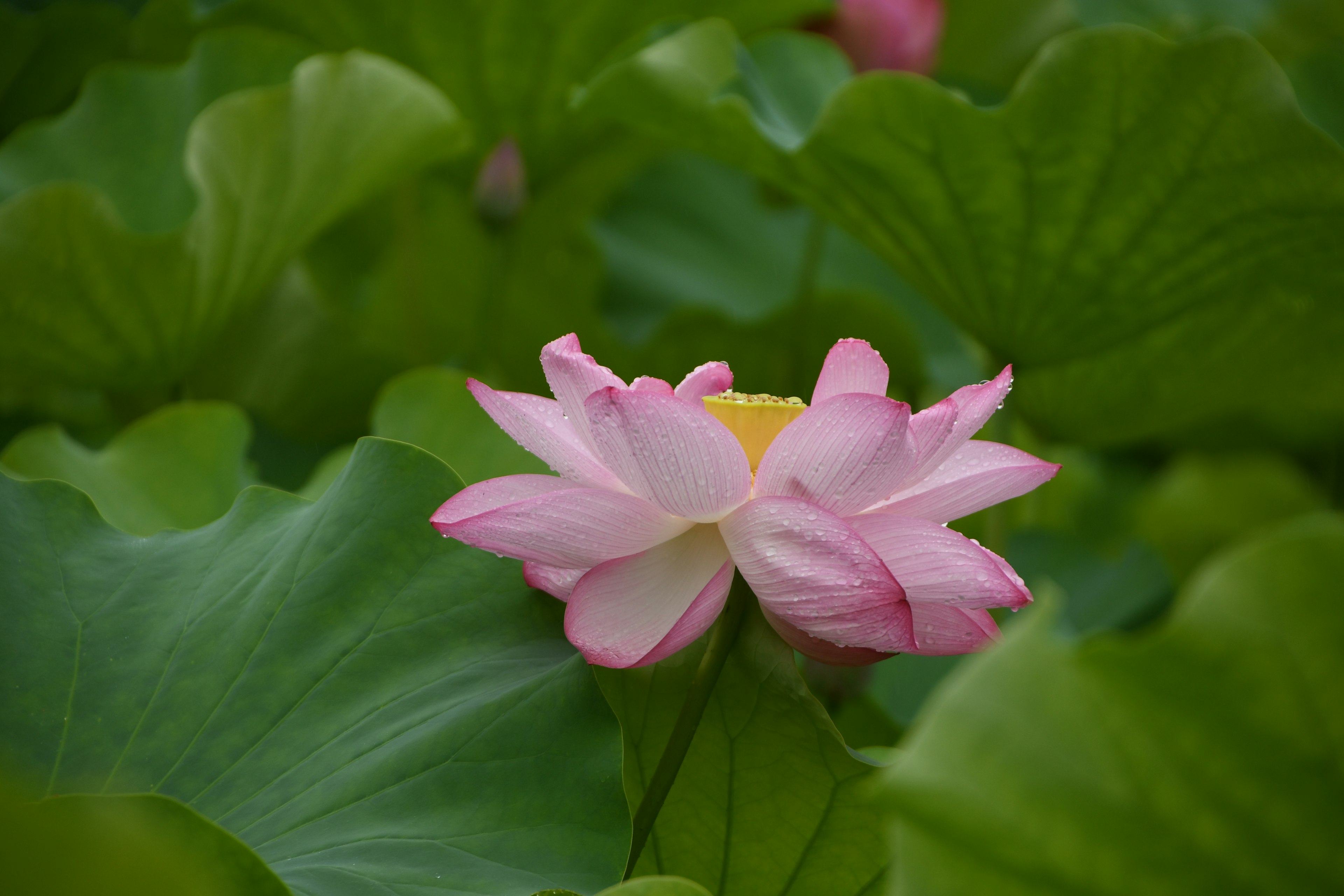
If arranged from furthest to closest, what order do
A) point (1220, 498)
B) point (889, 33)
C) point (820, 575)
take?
point (1220, 498), point (889, 33), point (820, 575)

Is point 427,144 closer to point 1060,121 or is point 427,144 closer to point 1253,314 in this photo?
point 1060,121

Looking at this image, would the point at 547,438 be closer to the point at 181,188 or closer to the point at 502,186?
the point at 502,186

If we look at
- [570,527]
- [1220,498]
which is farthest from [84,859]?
[1220,498]

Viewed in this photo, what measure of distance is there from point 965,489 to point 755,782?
0.18 m

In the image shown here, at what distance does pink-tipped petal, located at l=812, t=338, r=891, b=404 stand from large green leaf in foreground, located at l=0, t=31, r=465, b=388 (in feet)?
1.87

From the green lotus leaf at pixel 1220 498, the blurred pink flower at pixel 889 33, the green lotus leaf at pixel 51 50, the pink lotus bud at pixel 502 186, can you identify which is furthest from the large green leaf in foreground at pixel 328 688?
the green lotus leaf at pixel 1220 498

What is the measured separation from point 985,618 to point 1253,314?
2.07 ft

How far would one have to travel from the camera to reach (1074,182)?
811 millimetres

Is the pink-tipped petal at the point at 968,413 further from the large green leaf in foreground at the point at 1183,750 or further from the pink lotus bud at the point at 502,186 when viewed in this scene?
the pink lotus bud at the point at 502,186

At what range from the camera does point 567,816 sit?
0.49 m

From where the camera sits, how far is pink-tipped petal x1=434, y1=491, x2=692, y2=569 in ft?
1.54

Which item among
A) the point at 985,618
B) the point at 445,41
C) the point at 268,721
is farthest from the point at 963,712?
the point at 445,41

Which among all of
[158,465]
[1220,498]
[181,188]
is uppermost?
[181,188]

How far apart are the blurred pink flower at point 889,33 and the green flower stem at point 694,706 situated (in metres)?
0.93
